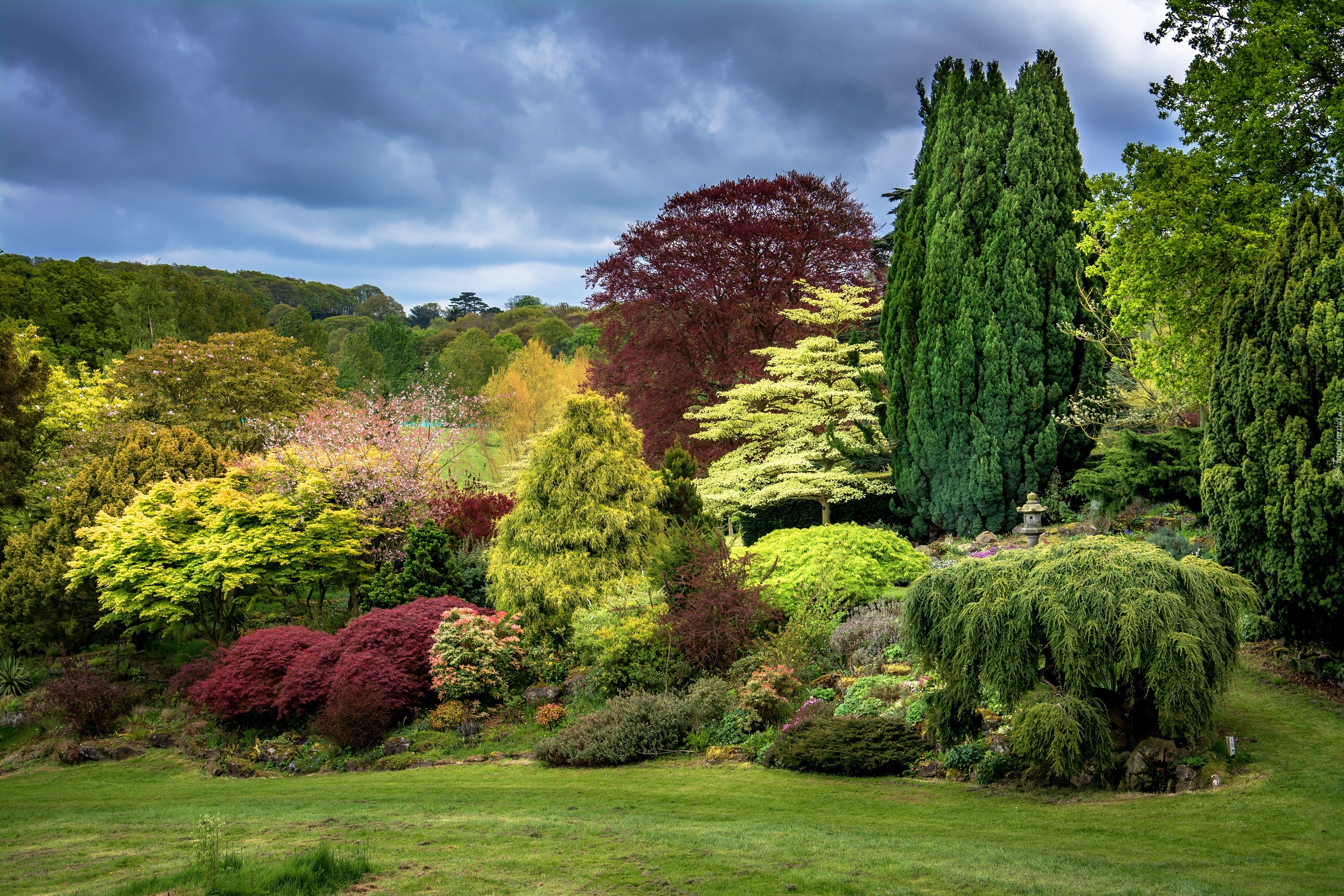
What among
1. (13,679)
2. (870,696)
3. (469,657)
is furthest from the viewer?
(13,679)

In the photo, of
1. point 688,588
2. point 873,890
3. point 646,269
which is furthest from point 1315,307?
point 646,269

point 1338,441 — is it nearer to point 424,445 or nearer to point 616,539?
Answer: point 616,539

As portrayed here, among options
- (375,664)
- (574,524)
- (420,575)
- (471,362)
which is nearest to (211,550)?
(420,575)

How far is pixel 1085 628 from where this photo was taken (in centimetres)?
739

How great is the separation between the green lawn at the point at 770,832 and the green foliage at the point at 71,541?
844 cm

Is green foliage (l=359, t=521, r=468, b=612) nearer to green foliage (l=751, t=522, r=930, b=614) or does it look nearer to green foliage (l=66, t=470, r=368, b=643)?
green foliage (l=66, t=470, r=368, b=643)

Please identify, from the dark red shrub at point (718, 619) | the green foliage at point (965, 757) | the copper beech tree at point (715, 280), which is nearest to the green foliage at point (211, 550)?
the dark red shrub at point (718, 619)

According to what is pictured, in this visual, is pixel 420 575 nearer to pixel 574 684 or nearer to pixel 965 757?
pixel 574 684

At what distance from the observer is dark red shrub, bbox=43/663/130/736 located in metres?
14.2

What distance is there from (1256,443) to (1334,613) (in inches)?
71.7

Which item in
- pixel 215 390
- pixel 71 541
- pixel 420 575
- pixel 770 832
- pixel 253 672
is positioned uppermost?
pixel 215 390

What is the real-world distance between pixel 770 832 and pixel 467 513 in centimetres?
1272

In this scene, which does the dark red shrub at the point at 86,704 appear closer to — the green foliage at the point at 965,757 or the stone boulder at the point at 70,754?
the stone boulder at the point at 70,754

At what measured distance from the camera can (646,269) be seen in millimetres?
24641
